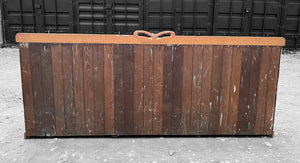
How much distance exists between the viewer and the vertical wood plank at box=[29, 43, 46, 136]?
244cm

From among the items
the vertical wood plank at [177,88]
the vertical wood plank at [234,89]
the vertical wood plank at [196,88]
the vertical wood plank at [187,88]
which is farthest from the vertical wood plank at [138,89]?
the vertical wood plank at [234,89]

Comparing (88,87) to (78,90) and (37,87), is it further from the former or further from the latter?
(37,87)

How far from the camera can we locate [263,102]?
105 inches

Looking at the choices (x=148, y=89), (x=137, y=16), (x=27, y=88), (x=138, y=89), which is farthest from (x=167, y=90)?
(x=137, y=16)

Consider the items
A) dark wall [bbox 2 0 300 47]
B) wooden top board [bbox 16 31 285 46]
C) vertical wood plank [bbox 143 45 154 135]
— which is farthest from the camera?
dark wall [bbox 2 0 300 47]

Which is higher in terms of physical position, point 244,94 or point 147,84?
point 147,84

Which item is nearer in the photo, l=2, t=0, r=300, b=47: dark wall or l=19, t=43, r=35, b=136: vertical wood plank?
l=19, t=43, r=35, b=136: vertical wood plank

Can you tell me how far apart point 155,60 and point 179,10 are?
586 cm

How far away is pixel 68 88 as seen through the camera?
2.55 meters

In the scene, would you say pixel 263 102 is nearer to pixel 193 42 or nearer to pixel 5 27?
pixel 193 42

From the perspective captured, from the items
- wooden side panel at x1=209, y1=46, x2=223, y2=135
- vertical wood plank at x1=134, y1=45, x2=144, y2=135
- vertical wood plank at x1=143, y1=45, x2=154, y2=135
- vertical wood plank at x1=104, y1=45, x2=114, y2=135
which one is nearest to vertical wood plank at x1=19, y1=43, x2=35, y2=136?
vertical wood plank at x1=104, y1=45, x2=114, y2=135

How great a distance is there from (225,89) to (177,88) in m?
0.53

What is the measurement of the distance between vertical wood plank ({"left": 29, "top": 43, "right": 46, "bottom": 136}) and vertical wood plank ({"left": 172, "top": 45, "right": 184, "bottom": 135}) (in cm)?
142

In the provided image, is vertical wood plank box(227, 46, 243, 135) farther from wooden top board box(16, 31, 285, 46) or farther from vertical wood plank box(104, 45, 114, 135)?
vertical wood plank box(104, 45, 114, 135)
